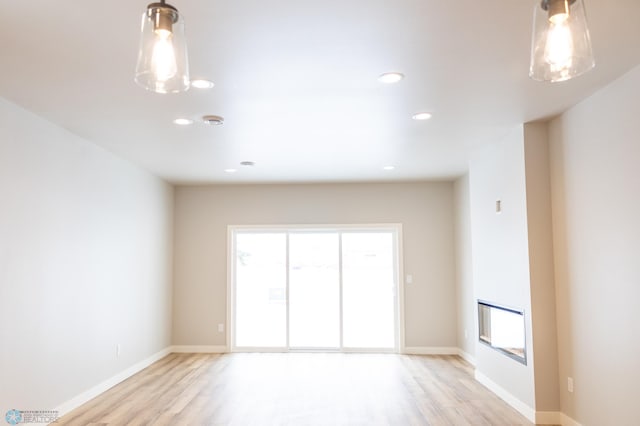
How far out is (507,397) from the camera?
4508 mm

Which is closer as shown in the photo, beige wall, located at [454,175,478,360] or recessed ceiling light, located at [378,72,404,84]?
recessed ceiling light, located at [378,72,404,84]

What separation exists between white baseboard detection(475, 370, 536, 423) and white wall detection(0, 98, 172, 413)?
398cm

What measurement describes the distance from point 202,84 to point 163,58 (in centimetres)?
198

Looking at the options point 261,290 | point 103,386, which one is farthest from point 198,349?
point 103,386

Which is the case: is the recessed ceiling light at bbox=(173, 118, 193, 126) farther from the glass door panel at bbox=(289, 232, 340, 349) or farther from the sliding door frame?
the glass door panel at bbox=(289, 232, 340, 349)

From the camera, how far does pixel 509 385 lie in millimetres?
4488

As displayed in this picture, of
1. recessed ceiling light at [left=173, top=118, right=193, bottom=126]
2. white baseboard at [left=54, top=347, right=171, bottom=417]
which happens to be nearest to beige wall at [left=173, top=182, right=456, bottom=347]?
white baseboard at [left=54, top=347, right=171, bottom=417]

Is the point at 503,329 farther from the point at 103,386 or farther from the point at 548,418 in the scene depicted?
the point at 103,386

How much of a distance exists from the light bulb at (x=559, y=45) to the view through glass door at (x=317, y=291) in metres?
6.05

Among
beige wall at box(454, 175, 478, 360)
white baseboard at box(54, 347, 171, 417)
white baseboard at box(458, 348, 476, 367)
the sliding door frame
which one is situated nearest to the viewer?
white baseboard at box(54, 347, 171, 417)

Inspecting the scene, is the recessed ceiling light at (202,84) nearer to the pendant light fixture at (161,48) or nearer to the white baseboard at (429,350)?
the pendant light fixture at (161,48)

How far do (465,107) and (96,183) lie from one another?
11.9ft

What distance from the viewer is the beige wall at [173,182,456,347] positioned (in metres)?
7.07

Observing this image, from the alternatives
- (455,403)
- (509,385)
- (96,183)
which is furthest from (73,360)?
(509,385)
